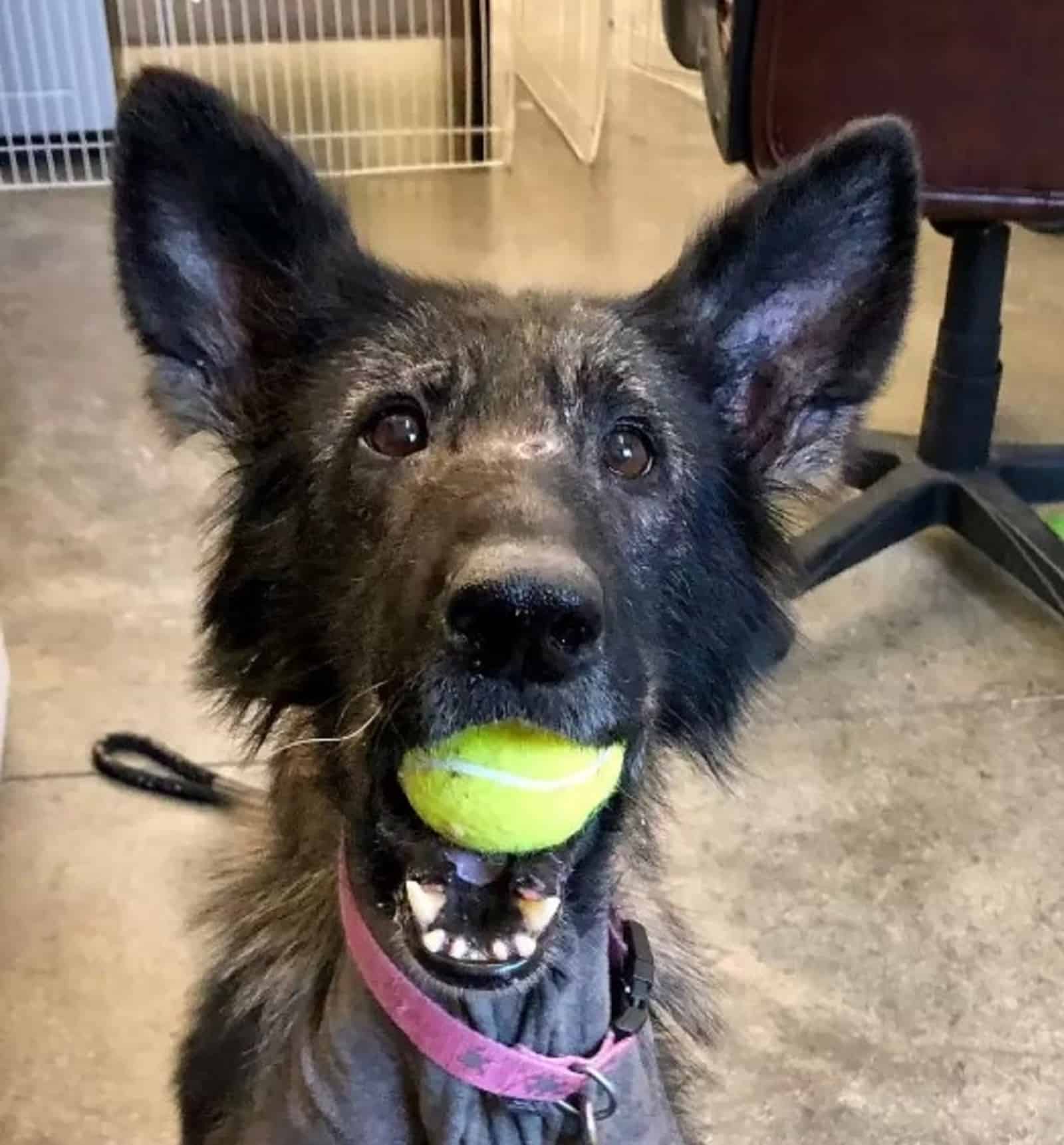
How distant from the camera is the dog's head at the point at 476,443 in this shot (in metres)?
1.20

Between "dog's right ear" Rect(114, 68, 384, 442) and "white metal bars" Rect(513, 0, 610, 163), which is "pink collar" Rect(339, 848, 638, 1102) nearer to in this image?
"dog's right ear" Rect(114, 68, 384, 442)

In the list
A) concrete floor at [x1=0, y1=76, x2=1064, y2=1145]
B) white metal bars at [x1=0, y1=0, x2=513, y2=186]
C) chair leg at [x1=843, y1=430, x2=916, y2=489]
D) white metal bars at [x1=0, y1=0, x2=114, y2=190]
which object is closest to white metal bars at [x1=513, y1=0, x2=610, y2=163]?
white metal bars at [x1=0, y1=0, x2=513, y2=186]

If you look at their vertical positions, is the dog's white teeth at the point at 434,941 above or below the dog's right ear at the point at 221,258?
below

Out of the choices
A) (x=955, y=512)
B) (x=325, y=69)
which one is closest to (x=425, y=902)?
(x=955, y=512)

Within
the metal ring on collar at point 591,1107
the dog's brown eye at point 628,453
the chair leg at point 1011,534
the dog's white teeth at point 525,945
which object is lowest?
the chair leg at point 1011,534

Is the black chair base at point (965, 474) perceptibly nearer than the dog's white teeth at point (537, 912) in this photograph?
No

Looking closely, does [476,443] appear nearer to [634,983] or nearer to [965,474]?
[634,983]

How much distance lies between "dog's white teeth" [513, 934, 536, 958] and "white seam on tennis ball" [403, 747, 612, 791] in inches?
5.5

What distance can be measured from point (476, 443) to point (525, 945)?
0.39 metres

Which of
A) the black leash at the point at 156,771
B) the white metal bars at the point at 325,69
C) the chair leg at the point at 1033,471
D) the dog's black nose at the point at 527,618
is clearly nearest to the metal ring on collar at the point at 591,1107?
the dog's black nose at the point at 527,618

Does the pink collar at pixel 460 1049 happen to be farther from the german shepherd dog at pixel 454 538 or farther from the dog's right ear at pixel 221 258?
the dog's right ear at pixel 221 258

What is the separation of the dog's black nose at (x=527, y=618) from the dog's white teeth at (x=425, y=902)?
0.71ft

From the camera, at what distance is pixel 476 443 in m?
1.30

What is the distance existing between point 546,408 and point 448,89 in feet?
12.9
